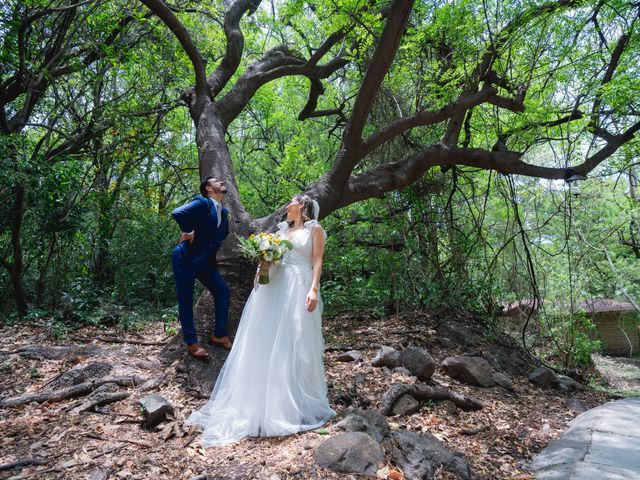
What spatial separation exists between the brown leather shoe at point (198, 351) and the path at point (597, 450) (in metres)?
3.19

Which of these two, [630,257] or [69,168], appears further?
[630,257]

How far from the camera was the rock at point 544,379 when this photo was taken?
6594 mm

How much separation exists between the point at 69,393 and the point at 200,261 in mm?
1760

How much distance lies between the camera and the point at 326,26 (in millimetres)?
Result: 7828

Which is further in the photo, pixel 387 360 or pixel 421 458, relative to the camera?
pixel 387 360

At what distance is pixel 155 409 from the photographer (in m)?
3.70

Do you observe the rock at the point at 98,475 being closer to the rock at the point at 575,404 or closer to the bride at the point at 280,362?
the bride at the point at 280,362

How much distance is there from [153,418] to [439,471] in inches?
93.0

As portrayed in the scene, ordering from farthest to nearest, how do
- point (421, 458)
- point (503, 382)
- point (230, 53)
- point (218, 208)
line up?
point (230, 53) → point (503, 382) → point (218, 208) → point (421, 458)

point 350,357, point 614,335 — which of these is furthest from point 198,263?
point 614,335

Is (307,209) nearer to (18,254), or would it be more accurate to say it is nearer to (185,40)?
(185,40)

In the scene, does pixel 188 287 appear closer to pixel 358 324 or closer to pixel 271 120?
pixel 358 324

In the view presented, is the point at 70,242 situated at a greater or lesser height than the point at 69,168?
lesser

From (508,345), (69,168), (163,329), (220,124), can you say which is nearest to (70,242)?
(69,168)
